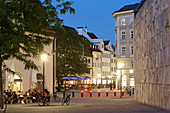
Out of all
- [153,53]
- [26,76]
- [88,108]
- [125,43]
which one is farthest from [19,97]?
[125,43]

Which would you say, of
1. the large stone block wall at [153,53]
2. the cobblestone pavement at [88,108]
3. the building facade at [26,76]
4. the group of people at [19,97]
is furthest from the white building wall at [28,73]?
the large stone block wall at [153,53]

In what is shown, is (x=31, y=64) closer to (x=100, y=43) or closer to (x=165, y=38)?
(x=165, y=38)

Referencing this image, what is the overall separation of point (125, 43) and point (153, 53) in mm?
50842

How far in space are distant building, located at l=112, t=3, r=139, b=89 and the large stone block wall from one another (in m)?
40.1

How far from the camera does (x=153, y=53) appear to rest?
27656mm

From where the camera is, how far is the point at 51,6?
20094 mm

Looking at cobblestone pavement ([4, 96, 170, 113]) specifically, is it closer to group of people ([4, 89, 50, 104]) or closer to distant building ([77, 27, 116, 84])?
group of people ([4, 89, 50, 104])

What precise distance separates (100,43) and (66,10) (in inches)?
3814

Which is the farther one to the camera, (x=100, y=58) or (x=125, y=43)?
(x=100, y=58)

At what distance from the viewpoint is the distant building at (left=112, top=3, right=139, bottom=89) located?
77.1 meters

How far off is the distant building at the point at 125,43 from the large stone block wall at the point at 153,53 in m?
40.1

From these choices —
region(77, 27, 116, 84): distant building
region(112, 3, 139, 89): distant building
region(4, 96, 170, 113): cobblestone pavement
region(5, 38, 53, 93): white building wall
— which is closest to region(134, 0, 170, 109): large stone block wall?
region(4, 96, 170, 113): cobblestone pavement

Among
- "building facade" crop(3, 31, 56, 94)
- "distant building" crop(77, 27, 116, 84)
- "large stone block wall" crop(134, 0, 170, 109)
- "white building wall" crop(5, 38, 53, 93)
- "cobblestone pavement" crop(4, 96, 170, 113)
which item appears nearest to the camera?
"cobblestone pavement" crop(4, 96, 170, 113)

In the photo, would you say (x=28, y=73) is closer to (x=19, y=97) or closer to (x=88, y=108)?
(x=19, y=97)
